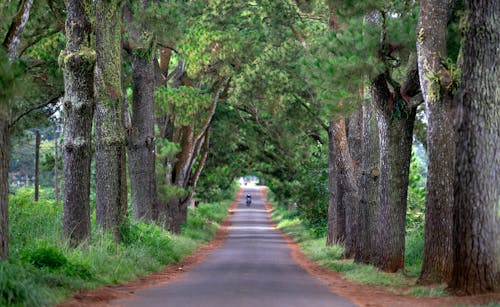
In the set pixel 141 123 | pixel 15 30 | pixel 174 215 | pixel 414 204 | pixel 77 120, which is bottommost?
pixel 174 215

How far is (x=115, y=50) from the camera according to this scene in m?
19.9

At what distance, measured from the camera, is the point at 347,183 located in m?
26.8

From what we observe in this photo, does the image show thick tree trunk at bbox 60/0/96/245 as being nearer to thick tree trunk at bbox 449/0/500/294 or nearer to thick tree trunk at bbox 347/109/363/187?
thick tree trunk at bbox 449/0/500/294

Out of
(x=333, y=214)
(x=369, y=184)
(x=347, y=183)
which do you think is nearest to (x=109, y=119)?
(x=369, y=184)

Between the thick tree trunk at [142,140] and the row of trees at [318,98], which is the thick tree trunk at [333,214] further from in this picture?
the thick tree trunk at [142,140]

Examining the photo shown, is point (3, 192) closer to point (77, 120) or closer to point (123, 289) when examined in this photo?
point (123, 289)

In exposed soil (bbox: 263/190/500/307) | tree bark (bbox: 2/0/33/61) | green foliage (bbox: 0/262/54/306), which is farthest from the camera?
exposed soil (bbox: 263/190/500/307)

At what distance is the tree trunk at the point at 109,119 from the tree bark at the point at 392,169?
20.3 ft

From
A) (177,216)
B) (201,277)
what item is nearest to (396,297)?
(201,277)

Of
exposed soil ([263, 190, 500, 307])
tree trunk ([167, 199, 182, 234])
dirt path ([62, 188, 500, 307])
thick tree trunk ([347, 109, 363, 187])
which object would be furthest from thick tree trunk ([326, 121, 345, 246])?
exposed soil ([263, 190, 500, 307])

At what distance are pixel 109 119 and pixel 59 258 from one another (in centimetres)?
615

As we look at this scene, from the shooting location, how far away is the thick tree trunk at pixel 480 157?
43.3 ft

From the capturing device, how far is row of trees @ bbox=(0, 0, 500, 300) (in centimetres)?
1333

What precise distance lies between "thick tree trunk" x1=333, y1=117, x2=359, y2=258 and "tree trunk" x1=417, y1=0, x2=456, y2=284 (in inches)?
367
